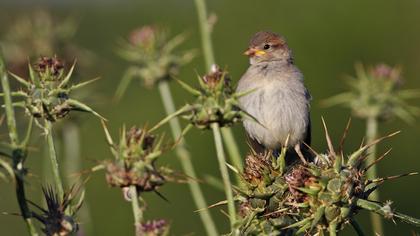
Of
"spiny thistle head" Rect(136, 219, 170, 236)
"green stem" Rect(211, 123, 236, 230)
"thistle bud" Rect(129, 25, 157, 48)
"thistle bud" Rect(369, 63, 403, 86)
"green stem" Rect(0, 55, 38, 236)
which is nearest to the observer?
"spiny thistle head" Rect(136, 219, 170, 236)

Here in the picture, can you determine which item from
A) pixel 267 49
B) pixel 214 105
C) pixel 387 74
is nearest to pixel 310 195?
pixel 214 105

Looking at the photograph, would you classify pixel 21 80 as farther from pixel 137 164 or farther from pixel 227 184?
pixel 227 184

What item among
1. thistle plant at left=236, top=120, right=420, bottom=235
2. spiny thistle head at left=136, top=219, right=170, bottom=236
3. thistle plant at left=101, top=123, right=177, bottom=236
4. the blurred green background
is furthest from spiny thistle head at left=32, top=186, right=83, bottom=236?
the blurred green background

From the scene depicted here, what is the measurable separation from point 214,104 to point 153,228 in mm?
972

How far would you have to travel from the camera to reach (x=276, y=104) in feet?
28.6

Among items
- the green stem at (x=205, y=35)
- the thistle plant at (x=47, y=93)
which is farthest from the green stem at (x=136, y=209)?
the green stem at (x=205, y=35)

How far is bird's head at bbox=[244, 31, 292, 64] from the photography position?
373 inches

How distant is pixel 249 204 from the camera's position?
4.94 metres

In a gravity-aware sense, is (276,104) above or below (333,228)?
above

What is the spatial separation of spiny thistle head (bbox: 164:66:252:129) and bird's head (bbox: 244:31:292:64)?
4.81 metres

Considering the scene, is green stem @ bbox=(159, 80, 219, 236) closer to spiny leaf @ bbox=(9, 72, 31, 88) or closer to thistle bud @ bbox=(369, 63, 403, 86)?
spiny leaf @ bbox=(9, 72, 31, 88)

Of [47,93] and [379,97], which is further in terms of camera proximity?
[379,97]

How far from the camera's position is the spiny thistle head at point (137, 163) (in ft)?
13.4

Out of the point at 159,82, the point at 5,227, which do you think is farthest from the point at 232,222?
the point at 5,227
